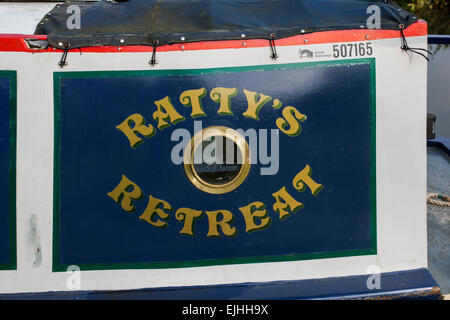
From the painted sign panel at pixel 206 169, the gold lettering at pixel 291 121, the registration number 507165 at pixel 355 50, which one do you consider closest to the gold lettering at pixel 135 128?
the painted sign panel at pixel 206 169

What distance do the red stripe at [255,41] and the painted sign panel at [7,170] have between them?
16 cm

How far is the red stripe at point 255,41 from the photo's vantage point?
2.23 meters

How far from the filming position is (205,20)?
2383mm

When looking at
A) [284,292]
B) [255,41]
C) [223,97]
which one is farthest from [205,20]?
[284,292]

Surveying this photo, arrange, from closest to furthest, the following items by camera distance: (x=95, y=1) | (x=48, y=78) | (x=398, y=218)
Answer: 1. (x=48, y=78)
2. (x=398, y=218)
3. (x=95, y=1)

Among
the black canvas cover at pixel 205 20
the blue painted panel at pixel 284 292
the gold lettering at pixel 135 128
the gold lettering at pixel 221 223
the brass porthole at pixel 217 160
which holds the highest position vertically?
the black canvas cover at pixel 205 20

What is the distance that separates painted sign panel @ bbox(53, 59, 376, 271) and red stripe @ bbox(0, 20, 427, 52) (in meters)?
0.12

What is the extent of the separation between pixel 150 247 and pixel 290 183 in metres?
0.81

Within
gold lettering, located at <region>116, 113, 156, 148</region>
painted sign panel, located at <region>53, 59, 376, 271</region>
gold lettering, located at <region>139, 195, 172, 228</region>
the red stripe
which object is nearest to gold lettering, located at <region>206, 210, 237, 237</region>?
painted sign panel, located at <region>53, 59, 376, 271</region>

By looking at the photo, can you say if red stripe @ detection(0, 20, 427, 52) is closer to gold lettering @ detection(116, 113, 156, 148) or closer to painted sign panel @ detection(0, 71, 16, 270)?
painted sign panel @ detection(0, 71, 16, 270)

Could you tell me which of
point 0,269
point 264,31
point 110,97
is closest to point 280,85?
point 264,31

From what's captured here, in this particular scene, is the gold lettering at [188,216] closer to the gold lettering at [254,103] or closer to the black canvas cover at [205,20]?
the gold lettering at [254,103]
